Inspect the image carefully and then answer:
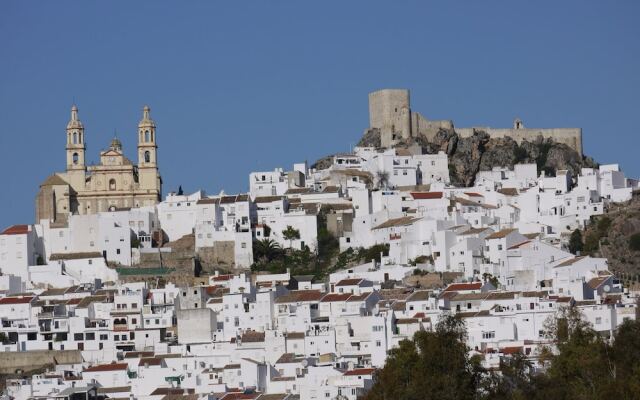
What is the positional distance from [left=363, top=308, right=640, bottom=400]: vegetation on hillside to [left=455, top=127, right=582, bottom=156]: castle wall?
37.6m

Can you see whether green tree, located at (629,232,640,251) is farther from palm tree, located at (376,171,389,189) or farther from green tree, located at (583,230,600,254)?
palm tree, located at (376,171,389,189)

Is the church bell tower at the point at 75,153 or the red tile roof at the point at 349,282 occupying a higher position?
the church bell tower at the point at 75,153

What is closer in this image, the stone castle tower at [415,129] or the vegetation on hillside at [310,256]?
the vegetation on hillside at [310,256]

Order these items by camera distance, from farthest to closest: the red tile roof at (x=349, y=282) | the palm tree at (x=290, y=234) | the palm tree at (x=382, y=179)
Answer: the palm tree at (x=382, y=179) < the palm tree at (x=290, y=234) < the red tile roof at (x=349, y=282)

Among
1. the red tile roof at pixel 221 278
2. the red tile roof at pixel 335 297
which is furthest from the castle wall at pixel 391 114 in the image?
the red tile roof at pixel 335 297

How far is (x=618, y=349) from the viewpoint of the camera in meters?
60.8

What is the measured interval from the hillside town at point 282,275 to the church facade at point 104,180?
0.09 m

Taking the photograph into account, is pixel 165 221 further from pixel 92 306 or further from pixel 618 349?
pixel 618 349

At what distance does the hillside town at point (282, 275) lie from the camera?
236ft

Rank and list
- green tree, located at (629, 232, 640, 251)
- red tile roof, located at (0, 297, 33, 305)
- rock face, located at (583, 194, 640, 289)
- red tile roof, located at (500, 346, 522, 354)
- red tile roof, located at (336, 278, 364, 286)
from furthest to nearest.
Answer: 1. green tree, located at (629, 232, 640, 251)
2. rock face, located at (583, 194, 640, 289)
3. red tile roof, located at (0, 297, 33, 305)
4. red tile roof, located at (336, 278, 364, 286)
5. red tile roof, located at (500, 346, 522, 354)

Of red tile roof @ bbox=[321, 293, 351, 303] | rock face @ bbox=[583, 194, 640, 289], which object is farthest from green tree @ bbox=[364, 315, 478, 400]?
rock face @ bbox=[583, 194, 640, 289]

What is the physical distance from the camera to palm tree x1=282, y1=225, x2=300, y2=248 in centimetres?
8625

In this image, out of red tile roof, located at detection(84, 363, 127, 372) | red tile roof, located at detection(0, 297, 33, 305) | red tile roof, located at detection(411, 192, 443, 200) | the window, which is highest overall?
red tile roof, located at detection(411, 192, 443, 200)

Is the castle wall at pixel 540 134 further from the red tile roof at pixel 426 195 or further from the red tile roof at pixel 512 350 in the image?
the red tile roof at pixel 512 350
